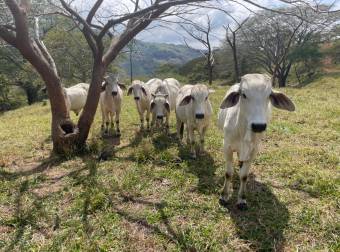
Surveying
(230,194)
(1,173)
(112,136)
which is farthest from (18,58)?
(230,194)

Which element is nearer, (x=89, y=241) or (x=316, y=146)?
(x=89, y=241)

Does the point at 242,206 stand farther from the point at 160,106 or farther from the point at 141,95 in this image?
the point at 141,95

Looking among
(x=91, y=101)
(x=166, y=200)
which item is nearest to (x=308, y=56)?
(x=91, y=101)

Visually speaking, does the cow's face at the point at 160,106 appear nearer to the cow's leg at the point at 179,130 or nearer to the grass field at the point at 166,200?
the cow's leg at the point at 179,130

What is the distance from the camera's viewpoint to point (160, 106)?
9.86 metres

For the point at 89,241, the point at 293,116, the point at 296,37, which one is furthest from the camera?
the point at 296,37

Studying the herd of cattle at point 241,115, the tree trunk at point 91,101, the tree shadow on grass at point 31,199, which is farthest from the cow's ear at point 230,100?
the tree trunk at point 91,101

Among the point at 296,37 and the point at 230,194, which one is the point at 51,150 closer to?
the point at 230,194

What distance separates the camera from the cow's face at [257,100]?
4.68m

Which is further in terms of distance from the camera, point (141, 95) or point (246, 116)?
point (141, 95)

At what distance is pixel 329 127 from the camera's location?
34.4 feet

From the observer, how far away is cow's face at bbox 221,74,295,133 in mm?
4683

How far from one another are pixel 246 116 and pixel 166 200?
2.00 metres

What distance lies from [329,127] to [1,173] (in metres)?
8.48
